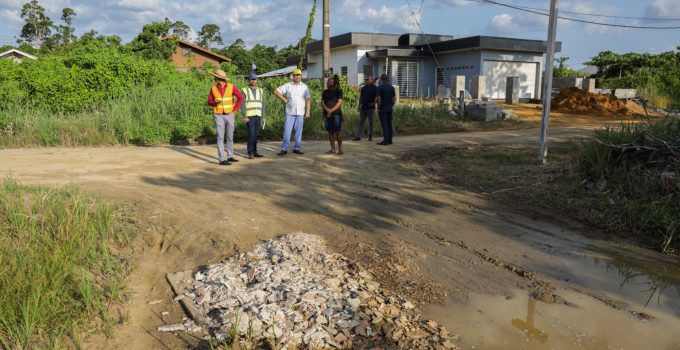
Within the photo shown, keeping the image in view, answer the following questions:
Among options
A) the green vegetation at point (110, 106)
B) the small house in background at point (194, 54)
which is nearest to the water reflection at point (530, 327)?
the green vegetation at point (110, 106)

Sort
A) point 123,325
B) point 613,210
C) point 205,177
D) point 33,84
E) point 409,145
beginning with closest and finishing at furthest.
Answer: point 123,325 → point 613,210 → point 205,177 → point 409,145 → point 33,84

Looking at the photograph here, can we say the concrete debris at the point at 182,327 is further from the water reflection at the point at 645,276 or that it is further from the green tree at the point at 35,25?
the green tree at the point at 35,25

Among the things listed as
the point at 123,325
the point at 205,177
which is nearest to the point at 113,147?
the point at 205,177

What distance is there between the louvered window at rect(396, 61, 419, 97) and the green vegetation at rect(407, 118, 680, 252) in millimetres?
20060

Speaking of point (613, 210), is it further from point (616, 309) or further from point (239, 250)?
point (239, 250)

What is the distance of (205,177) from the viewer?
786 cm

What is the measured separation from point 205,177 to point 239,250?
3255 millimetres

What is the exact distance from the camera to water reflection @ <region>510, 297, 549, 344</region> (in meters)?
3.51

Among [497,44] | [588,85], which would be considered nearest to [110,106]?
[497,44]

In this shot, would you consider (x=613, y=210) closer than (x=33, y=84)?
Yes

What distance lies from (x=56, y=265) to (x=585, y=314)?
4.19m

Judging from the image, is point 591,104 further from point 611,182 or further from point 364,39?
point 611,182

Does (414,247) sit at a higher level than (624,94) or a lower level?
lower

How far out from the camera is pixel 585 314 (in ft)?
12.5
